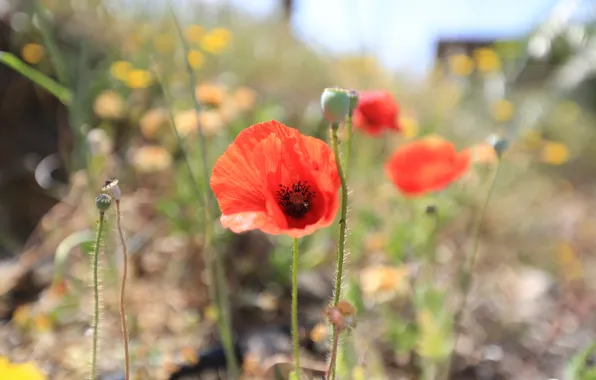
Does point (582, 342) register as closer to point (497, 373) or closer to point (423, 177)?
point (497, 373)

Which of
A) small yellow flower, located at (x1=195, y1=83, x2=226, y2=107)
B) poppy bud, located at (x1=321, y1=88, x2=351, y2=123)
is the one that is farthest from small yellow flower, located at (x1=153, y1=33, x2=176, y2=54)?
poppy bud, located at (x1=321, y1=88, x2=351, y2=123)

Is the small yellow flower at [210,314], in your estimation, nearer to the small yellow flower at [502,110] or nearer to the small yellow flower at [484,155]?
the small yellow flower at [484,155]

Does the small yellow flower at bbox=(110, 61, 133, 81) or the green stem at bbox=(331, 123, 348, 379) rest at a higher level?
the small yellow flower at bbox=(110, 61, 133, 81)

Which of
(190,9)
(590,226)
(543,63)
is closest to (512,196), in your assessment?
(590,226)

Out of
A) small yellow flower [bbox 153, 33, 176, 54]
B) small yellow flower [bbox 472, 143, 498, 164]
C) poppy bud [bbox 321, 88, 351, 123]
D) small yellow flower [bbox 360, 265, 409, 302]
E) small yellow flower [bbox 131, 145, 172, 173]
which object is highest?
small yellow flower [bbox 153, 33, 176, 54]

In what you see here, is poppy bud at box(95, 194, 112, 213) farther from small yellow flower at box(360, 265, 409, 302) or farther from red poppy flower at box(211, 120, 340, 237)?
small yellow flower at box(360, 265, 409, 302)

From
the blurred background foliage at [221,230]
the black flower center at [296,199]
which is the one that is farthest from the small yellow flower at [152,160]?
the black flower center at [296,199]
